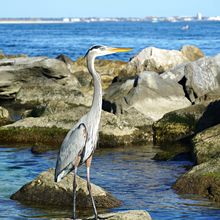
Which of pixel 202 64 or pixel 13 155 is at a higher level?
pixel 202 64

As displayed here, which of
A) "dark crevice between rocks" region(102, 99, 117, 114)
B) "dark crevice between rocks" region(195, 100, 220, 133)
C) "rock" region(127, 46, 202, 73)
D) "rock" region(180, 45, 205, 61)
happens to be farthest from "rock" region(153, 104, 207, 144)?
"rock" region(180, 45, 205, 61)

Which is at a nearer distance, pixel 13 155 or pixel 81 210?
pixel 81 210

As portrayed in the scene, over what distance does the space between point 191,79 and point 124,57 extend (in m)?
27.9

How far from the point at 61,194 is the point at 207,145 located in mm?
Answer: 3395

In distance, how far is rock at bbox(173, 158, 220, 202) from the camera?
12086 mm

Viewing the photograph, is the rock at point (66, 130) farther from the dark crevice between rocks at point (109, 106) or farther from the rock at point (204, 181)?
the rock at point (204, 181)

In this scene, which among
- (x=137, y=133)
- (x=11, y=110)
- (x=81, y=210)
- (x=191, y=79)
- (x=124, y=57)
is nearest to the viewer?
(x=81, y=210)

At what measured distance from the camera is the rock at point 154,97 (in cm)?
1895

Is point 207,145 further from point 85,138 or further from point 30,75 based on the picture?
Answer: point 30,75

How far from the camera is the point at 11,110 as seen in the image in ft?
76.2

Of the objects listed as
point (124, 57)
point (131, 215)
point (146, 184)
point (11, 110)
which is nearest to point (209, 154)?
point (146, 184)

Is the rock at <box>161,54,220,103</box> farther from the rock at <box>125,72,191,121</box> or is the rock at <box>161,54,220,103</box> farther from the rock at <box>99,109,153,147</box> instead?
the rock at <box>99,109,153,147</box>

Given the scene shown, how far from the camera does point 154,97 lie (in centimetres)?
1916

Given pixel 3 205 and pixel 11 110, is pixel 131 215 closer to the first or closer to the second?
pixel 3 205
